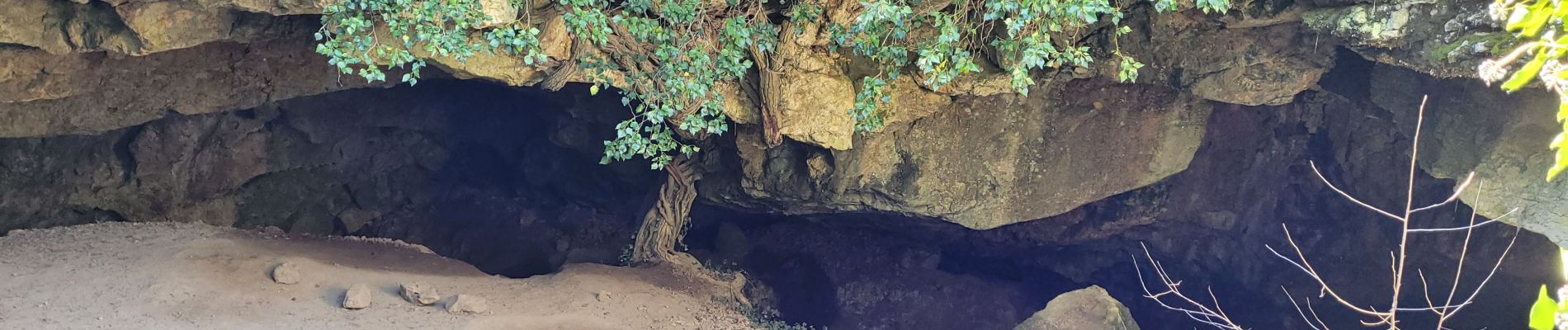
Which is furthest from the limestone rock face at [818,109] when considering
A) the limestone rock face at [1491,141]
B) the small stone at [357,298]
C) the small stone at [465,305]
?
the limestone rock face at [1491,141]

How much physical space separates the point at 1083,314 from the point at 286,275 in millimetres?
4726

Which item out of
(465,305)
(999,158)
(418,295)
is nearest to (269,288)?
(418,295)

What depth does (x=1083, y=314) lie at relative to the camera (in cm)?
611

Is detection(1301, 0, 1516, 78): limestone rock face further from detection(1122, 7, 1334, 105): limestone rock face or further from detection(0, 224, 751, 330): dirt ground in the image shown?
detection(0, 224, 751, 330): dirt ground

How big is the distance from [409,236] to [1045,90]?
19.3 ft

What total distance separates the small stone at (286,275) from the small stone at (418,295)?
57cm

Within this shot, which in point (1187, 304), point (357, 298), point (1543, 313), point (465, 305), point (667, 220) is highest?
point (1543, 313)

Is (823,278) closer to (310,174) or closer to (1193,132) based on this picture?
(1193,132)

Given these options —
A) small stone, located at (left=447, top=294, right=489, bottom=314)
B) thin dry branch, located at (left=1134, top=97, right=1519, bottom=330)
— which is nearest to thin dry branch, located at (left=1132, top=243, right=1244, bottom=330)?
thin dry branch, located at (left=1134, top=97, right=1519, bottom=330)

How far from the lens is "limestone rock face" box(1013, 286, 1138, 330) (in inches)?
236

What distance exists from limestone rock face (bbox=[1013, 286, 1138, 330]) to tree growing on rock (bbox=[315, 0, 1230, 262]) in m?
1.64

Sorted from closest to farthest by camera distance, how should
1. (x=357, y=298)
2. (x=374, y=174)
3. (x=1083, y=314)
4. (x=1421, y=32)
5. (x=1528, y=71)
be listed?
(x=1528, y=71) < (x=1421, y=32) < (x=357, y=298) < (x=1083, y=314) < (x=374, y=174)

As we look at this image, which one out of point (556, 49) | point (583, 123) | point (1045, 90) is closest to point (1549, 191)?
point (1045, 90)

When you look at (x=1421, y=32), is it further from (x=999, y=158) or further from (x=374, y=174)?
(x=374, y=174)
